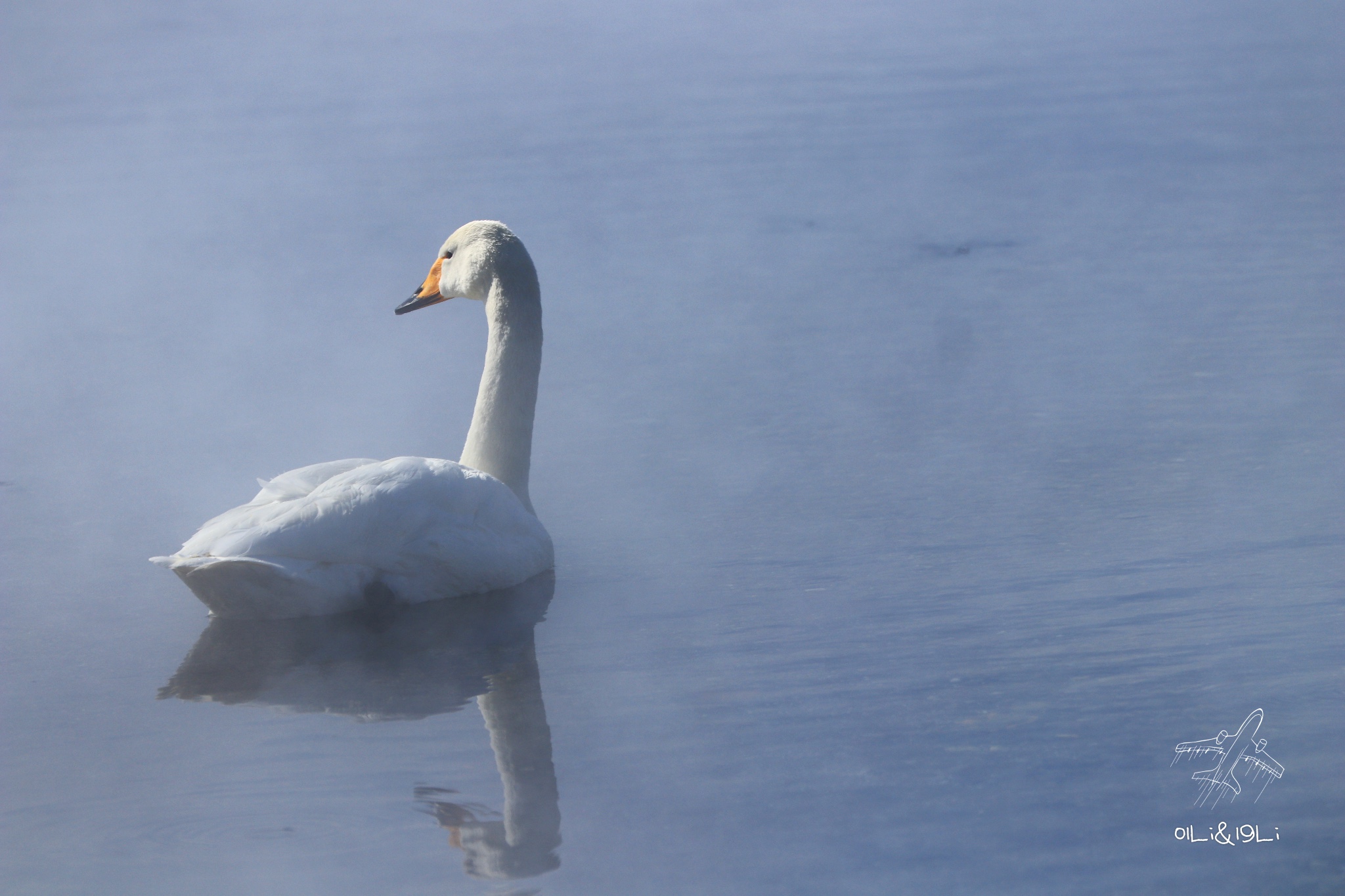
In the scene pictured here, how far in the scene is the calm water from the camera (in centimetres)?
328

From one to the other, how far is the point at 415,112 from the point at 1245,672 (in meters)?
10.5

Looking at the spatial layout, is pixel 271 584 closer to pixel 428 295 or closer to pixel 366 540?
pixel 366 540

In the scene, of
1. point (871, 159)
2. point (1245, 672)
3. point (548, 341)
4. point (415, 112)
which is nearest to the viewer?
point (1245, 672)

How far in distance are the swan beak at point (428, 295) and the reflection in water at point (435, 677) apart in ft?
4.42

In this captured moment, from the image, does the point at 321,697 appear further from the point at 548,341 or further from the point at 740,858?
the point at 548,341

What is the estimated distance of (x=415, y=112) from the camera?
508 inches

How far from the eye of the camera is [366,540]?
14.3ft

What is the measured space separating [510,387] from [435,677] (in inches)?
52.0

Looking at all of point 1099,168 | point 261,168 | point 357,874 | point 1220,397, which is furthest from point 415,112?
point 357,874

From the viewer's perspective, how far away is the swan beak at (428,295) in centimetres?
552
